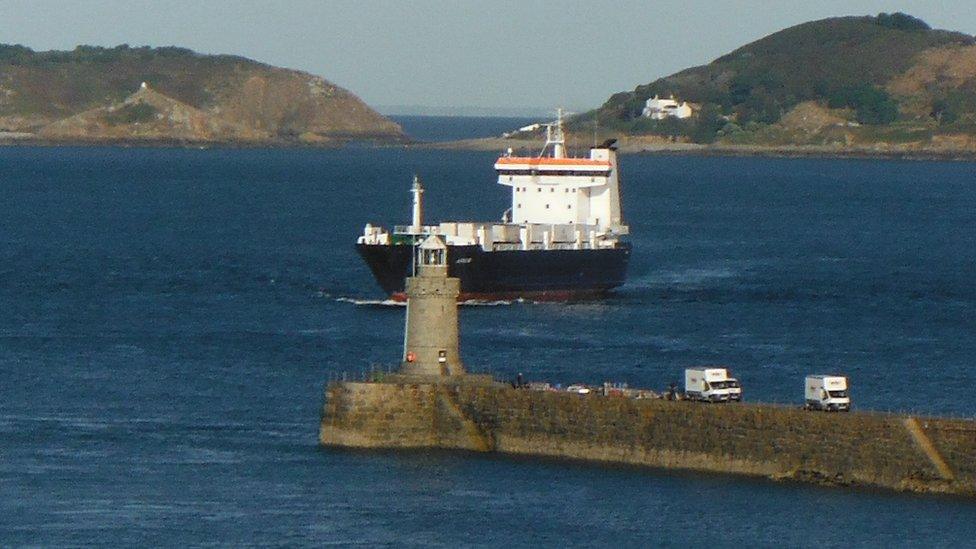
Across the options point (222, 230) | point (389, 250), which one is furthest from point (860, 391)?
point (222, 230)

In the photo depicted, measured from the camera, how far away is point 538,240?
10094 cm

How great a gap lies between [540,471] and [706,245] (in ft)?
245

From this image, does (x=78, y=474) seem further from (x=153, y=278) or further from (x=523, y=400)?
(x=153, y=278)

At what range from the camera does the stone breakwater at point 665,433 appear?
158ft

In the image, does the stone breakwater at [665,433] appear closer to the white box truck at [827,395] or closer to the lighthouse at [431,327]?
the lighthouse at [431,327]

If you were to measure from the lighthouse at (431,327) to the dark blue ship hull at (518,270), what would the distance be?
36516 mm

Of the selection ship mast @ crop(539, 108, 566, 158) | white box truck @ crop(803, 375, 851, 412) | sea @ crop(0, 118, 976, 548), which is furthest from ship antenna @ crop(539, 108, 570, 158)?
white box truck @ crop(803, 375, 851, 412)

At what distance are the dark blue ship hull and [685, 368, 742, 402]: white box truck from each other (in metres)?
39.4

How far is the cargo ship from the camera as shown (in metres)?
93.3

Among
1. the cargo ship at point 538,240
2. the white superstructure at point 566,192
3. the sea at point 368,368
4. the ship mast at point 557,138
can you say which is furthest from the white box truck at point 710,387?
the ship mast at point 557,138

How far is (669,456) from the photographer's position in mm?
51125

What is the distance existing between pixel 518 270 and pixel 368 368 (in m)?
27.1

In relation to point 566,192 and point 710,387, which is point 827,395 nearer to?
point 710,387

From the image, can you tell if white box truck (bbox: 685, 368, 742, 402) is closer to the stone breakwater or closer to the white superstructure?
the stone breakwater
